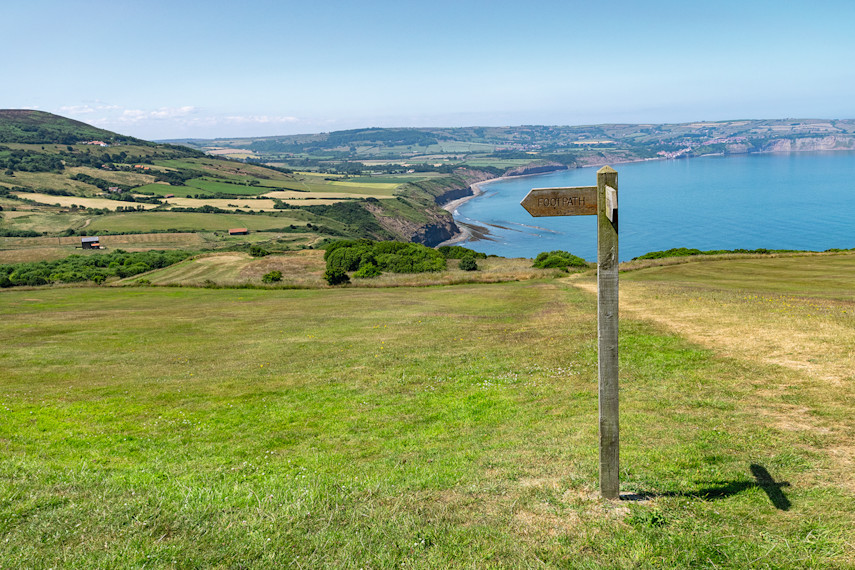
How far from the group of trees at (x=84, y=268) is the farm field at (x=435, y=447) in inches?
2325

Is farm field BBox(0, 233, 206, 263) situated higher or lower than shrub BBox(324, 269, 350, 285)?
higher

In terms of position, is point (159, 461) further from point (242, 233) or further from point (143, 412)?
point (242, 233)

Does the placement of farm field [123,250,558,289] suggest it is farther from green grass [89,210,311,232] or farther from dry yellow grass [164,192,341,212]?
dry yellow grass [164,192,341,212]

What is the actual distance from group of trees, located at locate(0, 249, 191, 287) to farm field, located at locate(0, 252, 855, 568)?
→ 194 feet

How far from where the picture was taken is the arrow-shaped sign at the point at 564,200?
7.18 m

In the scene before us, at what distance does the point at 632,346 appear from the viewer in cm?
1702

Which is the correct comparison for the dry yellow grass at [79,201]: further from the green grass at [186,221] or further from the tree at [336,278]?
the tree at [336,278]

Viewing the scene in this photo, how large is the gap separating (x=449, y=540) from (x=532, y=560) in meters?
1.02

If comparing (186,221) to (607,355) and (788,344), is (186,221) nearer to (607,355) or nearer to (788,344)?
(788,344)

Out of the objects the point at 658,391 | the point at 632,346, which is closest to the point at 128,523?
the point at 658,391

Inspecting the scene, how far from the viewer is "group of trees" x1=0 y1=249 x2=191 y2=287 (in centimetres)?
7138

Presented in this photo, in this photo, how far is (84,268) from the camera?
83.3m

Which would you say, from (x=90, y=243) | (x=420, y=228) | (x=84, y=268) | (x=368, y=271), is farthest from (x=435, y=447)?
(x=420, y=228)

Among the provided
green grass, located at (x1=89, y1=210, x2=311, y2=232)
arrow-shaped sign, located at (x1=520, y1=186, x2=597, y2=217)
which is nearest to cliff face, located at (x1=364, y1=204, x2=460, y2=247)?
green grass, located at (x1=89, y1=210, x2=311, y2=232)
